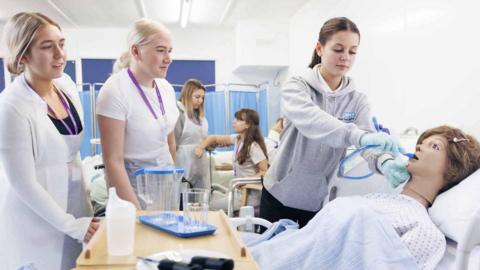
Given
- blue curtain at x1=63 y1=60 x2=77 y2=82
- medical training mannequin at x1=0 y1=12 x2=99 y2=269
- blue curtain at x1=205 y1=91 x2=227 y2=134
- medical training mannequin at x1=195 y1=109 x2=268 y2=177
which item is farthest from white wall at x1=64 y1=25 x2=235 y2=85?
medical training mannequin at x1=0 y1=12 x2=99 y2=269

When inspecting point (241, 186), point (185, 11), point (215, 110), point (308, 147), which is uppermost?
point (185, 11)

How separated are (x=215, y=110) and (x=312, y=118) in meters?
4.57

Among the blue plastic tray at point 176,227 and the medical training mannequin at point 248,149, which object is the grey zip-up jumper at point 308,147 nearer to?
the blue plastic tray at point 176,227

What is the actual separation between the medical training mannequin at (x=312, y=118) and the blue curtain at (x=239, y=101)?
4242 millimetres

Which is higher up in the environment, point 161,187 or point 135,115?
point 135,115

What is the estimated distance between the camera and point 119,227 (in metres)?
1.08

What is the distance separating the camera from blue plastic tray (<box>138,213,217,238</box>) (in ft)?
4.07

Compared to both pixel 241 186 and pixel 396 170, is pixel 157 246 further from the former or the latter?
pixel 241 186

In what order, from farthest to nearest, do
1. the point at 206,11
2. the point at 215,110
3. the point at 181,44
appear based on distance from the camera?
the point at 181,44 → the point at 215,110 → the point at 206,11

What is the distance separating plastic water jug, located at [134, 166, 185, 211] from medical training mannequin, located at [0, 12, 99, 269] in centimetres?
21

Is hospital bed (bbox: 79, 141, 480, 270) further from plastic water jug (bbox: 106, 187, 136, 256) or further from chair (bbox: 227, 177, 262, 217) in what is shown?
plastic water jug (bbox: 106, 187, 136, 256)

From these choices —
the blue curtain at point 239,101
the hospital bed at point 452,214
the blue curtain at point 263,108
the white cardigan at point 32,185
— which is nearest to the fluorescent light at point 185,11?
the blue curtain at point 239,101

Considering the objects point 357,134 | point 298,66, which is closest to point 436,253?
point 357,134

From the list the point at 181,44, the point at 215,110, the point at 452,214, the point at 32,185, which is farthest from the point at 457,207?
the point at 181,44
